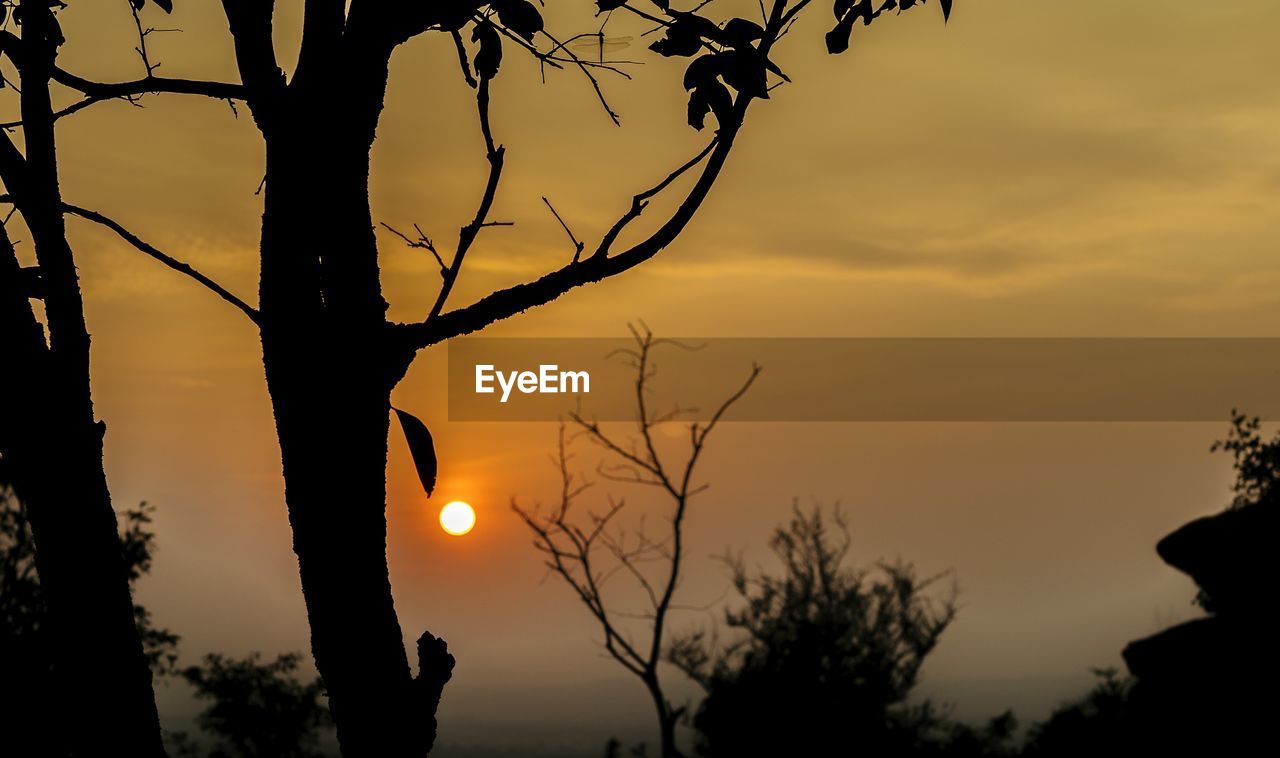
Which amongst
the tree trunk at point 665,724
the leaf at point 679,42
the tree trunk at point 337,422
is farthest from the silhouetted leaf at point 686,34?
the tree trunk at point 665,724

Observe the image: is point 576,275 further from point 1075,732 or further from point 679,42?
point 1075,732

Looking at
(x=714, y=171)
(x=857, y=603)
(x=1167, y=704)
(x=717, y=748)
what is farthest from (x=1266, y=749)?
(x=857, y=603)

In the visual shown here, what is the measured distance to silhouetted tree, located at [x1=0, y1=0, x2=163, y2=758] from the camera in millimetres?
3836

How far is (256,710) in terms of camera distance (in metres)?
41.7

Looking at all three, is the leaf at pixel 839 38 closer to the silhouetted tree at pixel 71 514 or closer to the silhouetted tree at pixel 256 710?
the silhouetted tree at pixel 71 514

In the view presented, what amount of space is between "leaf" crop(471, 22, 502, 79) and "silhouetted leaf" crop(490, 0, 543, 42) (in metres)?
0.19

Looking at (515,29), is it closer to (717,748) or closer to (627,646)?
(627,646)

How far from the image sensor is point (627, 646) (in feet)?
36.8

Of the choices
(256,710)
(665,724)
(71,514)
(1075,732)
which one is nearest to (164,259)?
(71,514)

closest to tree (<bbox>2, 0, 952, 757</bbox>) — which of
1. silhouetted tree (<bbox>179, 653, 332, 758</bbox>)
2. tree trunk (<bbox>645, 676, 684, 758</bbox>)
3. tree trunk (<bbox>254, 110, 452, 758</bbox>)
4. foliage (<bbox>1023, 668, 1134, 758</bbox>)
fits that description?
tree trunk (<bbox>254, 110, 452, 758</bbox>)

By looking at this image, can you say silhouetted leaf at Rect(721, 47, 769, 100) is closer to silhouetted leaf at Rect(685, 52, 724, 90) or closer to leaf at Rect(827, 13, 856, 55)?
silhouetted leaf at Rect(685, 52, 724, 90)

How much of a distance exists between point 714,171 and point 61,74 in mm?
2464

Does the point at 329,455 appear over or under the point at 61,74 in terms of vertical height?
under

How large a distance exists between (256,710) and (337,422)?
135ft
